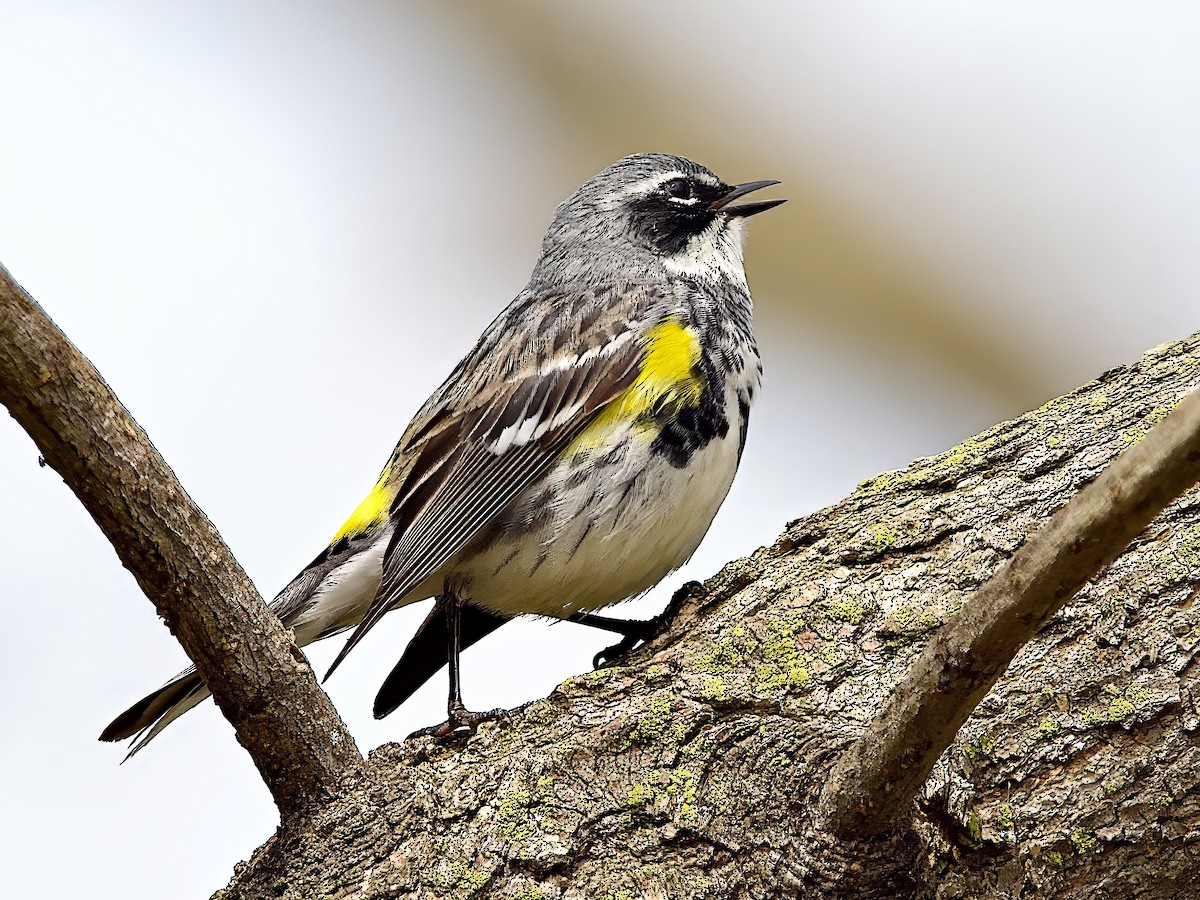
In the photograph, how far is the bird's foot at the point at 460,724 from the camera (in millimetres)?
2869

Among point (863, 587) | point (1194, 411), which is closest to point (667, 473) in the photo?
point (863, 587)

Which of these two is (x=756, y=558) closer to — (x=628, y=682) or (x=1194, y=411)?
(x=628, y=682)

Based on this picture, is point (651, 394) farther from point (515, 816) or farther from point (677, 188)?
point (677, 188)

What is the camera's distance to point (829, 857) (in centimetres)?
223

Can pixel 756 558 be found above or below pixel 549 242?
below

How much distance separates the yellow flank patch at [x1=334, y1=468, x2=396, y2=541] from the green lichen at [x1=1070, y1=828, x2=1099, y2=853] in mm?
2240

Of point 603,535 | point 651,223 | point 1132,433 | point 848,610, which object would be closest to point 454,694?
point 603,535

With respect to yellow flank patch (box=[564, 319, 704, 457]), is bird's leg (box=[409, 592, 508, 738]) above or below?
below

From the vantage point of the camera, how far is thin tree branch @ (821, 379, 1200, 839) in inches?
59.9

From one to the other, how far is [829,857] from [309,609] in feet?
6.17

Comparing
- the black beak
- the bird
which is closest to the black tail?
the bird

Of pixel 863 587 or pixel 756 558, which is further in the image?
pixel 756 558

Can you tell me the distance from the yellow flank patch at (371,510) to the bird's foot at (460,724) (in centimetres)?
96

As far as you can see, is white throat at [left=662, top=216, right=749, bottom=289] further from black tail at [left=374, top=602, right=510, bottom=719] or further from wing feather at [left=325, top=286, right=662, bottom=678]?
black tail at [left=374, top=602, right=510, bottom=719]
